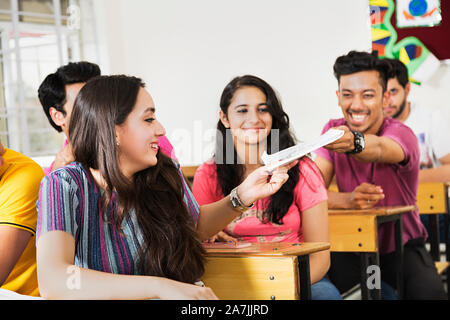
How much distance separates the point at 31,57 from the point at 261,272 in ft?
10.7

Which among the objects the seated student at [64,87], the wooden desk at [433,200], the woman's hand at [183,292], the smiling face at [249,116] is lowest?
the wooden desk at [433,200]

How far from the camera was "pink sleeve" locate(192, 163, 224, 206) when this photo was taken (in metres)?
Answer: 1.85

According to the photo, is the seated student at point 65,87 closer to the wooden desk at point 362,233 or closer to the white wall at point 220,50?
the wooden desk at point 362,233

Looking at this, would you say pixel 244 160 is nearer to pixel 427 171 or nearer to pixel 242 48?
pixel 427 171

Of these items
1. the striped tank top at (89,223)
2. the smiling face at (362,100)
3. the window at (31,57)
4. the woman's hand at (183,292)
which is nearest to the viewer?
the woman's hand at (183,292)

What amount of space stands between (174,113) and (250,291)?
11.8 ft

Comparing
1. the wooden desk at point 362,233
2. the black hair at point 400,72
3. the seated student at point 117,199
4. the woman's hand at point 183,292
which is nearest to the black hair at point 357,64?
the wooden desk at point 362,233

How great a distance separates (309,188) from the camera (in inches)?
67.4

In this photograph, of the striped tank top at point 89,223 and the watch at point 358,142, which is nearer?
the striped tank top at point 89,223

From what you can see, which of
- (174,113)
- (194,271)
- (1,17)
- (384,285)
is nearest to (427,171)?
(384,285)

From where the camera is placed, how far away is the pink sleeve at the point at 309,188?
1.70 metres

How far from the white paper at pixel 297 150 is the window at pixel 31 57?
292 cm

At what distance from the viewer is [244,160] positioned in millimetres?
1838

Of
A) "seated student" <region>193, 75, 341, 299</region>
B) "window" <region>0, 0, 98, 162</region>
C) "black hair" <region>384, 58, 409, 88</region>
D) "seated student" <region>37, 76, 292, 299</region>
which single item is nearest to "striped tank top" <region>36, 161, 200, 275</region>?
"seated student" <region>37, 76, 292, 299</region>
